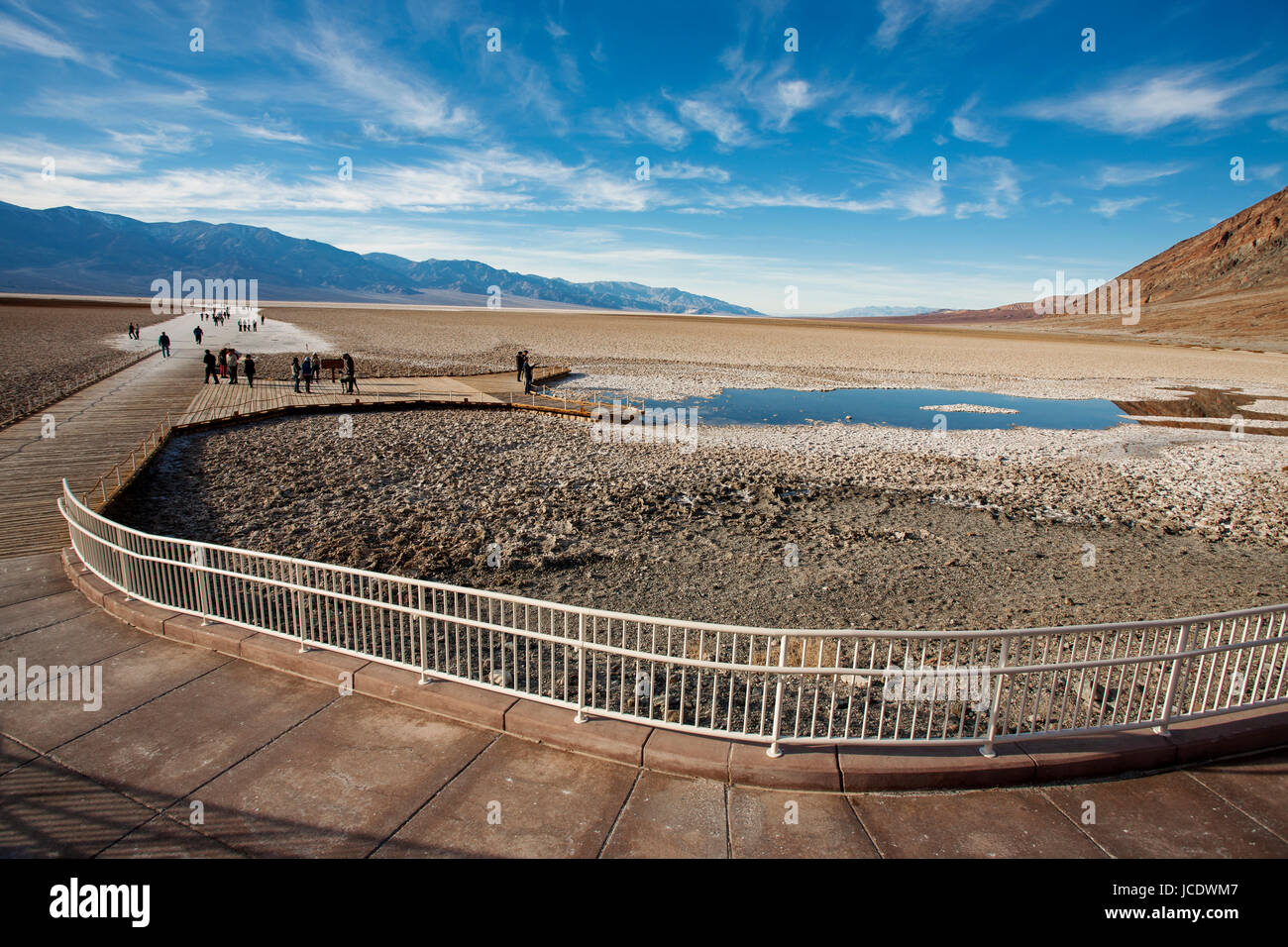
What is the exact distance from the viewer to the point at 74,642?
7.70 meters

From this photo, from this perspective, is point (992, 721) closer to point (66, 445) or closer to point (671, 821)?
point (671, 821)

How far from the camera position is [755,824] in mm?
5043

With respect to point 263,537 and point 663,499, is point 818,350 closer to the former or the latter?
point 663,499

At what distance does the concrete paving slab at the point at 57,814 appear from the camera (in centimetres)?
467

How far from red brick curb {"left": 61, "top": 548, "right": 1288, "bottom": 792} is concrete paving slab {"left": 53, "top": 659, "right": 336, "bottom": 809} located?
64cm

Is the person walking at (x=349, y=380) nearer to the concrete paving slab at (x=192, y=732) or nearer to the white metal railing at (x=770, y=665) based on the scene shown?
the white metal railing at (x=770, y=665)

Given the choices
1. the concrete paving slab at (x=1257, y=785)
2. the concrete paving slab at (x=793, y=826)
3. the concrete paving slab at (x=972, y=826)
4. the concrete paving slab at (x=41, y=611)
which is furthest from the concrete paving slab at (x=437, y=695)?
the concrete paving slab at (x=1257, y=785)

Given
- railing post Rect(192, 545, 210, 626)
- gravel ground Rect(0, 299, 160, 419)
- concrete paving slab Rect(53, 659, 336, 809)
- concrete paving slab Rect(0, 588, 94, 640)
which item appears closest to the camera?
concrete paving slab Rect(53, 659, 336, 809)

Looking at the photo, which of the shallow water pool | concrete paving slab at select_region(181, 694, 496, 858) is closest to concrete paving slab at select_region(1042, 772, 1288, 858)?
concrete paving slab at select_region(181, 694, 496, 858)

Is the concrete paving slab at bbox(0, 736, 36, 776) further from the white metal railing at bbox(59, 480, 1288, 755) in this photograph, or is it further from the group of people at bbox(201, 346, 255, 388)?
the group of people at bbox(201, 346, 255, 388)

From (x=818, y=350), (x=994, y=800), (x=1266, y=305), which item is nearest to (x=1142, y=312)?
(x=1266, y=305)

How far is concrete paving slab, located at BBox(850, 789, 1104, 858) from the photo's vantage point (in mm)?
4828

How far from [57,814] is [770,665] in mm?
7068

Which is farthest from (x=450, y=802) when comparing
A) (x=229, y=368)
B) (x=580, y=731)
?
(x=229, y=368)
